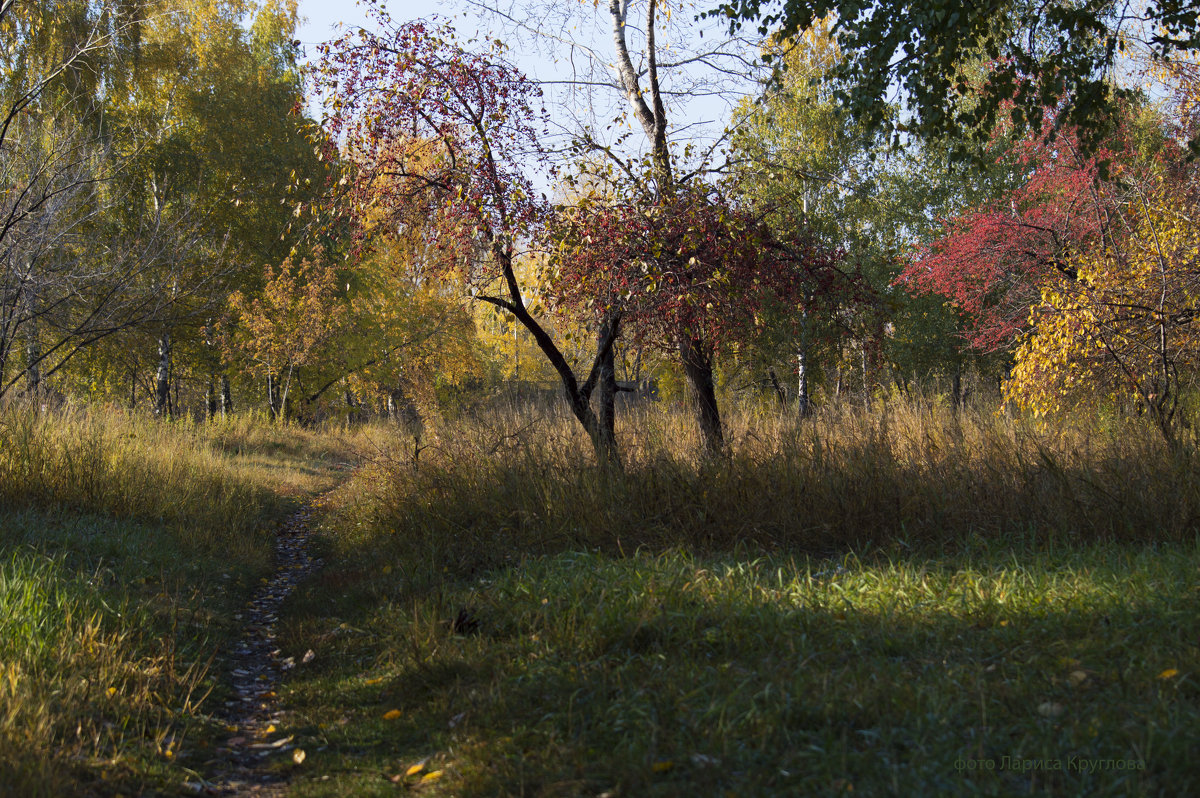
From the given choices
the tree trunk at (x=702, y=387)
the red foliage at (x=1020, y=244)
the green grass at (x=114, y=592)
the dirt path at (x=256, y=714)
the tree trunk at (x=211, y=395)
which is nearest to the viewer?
the green grass at (x=114, y=592)

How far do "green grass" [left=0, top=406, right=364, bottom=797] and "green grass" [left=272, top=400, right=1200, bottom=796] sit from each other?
2.23 feet

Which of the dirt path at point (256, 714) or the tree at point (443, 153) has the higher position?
the tree at point (443, 153)

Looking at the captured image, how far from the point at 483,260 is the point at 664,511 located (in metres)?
3.63

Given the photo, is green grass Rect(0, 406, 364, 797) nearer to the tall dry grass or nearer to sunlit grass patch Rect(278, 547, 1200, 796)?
sunlit grass patch Rect(278, 547, 1200, 796)

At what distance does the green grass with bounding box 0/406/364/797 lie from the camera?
3.51 metres

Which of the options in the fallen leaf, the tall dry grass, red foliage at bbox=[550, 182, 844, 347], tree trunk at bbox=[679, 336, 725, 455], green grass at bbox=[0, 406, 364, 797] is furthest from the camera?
tree trunk at bbox=[679, 336, 725, 455]

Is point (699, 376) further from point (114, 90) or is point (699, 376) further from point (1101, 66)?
point (114, 90)

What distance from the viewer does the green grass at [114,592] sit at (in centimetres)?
351

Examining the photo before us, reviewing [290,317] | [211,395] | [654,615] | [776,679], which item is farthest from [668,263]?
[211,395]

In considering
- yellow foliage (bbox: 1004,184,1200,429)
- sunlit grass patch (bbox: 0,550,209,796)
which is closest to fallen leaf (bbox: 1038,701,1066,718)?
sunlit grass patch (bbox: 0,550,209,796)

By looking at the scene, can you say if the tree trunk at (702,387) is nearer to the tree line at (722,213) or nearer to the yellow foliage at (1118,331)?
the tree line at (722,213)

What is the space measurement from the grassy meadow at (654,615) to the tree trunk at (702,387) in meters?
0.29

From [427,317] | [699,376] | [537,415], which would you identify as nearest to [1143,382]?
[699,376]

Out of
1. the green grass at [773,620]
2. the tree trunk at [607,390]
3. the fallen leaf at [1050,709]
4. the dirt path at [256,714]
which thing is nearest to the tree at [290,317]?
the tree trunk at [607,390]
